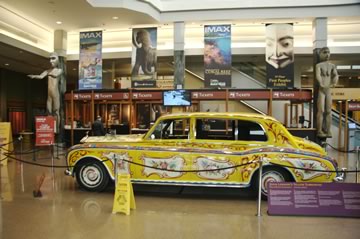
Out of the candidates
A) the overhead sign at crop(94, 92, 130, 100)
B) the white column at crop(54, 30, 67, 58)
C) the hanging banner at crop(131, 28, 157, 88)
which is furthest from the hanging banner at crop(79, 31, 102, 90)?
the hanging banner at crop(131, 28, 157, 88)

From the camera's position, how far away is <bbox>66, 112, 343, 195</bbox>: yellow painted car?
22.5ft

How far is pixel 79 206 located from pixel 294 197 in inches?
148

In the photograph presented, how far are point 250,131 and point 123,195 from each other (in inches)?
114

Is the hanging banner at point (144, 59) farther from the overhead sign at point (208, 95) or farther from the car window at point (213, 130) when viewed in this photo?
the car window at point (213, 130)

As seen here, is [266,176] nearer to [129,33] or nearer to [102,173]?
[102,173]

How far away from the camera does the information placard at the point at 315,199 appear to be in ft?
19.4

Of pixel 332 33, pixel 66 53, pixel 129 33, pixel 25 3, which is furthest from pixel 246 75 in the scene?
pixel 25 3

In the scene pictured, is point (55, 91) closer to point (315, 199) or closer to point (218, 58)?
point (218, 58)

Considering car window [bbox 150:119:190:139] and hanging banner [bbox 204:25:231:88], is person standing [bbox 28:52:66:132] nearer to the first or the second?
hanging banner [bbox 204:25:231:88]

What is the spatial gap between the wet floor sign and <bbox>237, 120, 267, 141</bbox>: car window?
251 centimetres

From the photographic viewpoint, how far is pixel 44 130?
12.5 m

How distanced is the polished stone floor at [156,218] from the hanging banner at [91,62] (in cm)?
1063

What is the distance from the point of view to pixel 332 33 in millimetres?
18922

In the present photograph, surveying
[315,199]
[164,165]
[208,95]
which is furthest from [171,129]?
[208,95]
